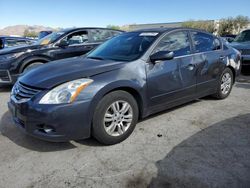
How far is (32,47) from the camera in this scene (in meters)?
6.33

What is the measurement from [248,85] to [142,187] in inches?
216

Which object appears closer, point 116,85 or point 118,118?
point 116,85

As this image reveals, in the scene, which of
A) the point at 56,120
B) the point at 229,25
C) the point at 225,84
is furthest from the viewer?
the point at 229,25

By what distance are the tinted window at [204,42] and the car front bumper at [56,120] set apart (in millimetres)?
2569

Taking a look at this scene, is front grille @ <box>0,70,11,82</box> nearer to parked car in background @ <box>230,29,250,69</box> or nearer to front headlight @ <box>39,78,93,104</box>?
front headlight @ <box>39,78,93,104</box>

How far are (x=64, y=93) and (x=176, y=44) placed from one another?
2.21 m

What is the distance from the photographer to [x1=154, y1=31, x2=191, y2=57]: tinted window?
12.7 feet

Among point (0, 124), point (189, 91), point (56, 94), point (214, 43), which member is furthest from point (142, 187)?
point (214, 43)

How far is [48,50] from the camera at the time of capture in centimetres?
644

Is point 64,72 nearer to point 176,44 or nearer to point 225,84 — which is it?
point 176,44

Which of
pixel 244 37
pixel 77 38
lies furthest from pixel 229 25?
pixel 77 38

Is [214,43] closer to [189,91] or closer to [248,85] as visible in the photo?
[189,91]

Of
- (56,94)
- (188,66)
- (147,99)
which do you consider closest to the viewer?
(56,94)

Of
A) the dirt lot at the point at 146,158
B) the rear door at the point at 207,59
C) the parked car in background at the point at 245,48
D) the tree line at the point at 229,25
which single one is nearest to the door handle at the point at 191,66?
the rear door at the point at 207,59
